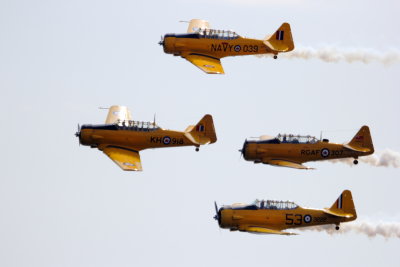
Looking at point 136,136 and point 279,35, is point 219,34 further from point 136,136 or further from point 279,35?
point 136,136

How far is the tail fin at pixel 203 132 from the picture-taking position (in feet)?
316

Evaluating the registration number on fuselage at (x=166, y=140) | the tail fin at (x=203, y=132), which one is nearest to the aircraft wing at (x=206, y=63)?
the tail fin at (x=203, y=132)

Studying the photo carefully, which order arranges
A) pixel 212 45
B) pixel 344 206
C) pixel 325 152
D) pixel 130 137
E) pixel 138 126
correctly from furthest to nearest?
pixel 212 45 → pixel 138 126 → pixel 130 137 → pixel 325 152 → pixel 344 206

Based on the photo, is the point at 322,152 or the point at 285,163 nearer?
the point at 285,163

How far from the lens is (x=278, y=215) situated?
9150 cm

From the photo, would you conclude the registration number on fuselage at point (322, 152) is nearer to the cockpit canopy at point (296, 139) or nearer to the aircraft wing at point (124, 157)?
the cockpit canopy at point (296, 139)

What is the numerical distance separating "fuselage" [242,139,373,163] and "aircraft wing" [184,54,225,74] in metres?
6.53

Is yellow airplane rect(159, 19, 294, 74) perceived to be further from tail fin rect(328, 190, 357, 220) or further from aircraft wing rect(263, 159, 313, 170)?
tail fin rect(328, 190, 357, 220)

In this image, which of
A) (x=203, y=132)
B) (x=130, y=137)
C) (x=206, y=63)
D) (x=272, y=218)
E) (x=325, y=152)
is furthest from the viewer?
(x=206, y=63)

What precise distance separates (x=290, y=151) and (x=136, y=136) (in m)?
8.52

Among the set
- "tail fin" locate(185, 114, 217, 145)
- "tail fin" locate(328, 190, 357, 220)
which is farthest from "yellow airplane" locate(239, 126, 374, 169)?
"tail fin" locate(328, 190, 357, 220)

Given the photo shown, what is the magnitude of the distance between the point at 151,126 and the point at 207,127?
3.10 metres

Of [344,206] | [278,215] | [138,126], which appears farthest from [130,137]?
[344,206]

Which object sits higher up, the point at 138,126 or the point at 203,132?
the point at 138,126
